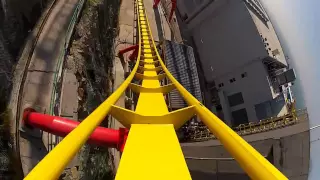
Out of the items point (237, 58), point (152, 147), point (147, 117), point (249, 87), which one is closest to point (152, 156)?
point (152, 147)

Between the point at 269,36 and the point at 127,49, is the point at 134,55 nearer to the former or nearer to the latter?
the point at 127,49

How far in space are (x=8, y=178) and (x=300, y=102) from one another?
73.5 ft

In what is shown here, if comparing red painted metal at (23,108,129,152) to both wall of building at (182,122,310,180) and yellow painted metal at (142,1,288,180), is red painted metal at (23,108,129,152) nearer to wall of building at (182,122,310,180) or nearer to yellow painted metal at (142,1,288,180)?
yellow painted metal at (142,1,288,180)

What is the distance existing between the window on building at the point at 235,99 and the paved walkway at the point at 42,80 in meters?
15.9

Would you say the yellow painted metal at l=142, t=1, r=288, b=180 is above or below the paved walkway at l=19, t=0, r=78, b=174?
below

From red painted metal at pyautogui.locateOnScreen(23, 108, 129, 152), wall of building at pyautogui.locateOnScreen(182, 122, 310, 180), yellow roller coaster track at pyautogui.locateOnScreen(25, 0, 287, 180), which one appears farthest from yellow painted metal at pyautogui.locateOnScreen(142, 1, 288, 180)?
wall of building at pyautogui.locateOnScreen(182, 122, 310, 180)

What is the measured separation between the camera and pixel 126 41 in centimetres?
2314

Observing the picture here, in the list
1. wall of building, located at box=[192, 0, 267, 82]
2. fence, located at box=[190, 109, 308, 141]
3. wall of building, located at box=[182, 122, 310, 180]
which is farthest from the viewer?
wall of building, located at box=[192, 0, 267, 82]

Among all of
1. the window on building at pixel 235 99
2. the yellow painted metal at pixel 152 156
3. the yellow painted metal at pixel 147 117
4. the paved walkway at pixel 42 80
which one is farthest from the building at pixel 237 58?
the yellow painted metal at pixel 152 156

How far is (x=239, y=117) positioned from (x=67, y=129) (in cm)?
1888

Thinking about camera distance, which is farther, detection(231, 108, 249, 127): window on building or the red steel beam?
detection(231, 108, 249, 127): window on building

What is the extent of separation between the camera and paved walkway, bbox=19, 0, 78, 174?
13.2 meters

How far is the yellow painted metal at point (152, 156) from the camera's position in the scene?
154 inches

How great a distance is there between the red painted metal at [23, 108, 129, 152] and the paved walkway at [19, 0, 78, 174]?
3.00 feet
